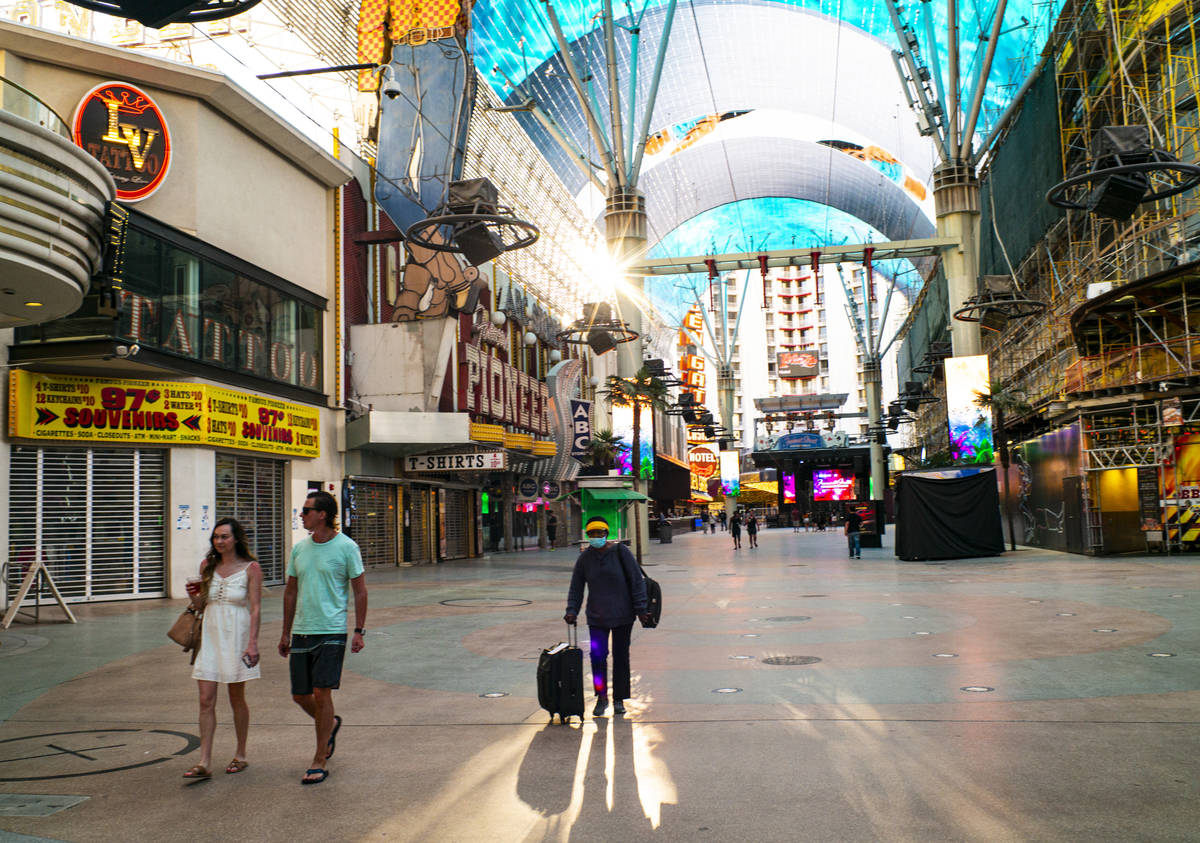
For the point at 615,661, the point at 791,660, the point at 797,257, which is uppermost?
the point at 797,257

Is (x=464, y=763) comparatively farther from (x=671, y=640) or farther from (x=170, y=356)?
(x=170, y=356)

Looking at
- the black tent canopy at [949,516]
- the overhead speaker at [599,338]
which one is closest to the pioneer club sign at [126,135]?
the overhead speaker at [599,338]

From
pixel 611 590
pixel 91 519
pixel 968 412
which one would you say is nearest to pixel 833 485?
pixel 968 412

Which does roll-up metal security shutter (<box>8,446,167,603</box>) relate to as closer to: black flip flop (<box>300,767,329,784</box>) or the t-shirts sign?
the t-shirts sign

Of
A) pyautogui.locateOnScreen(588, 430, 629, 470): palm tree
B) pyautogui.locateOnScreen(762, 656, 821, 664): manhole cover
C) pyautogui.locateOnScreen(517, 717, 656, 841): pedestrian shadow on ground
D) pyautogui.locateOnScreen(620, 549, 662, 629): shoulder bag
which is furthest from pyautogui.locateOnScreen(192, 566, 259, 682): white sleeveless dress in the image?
pyautogui.locateOnScreen(588, 430, 629, 470): palm tree

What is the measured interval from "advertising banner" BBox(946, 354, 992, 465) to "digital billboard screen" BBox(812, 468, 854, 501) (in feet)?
195

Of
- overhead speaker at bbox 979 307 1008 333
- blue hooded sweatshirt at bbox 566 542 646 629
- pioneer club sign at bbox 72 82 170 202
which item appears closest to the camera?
blue hooded sweatshirt at bbox 566 542 646 629

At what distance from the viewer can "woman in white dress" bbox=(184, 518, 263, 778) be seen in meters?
6.32

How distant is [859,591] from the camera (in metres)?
19.1

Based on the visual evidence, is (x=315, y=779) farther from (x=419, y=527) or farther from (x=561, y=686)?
(x=419, y=527)

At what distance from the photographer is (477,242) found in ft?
69.1

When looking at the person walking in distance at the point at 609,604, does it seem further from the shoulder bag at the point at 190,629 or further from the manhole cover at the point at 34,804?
the manhole cover at the point at 34,804

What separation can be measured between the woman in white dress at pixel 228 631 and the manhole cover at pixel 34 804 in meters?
0.79

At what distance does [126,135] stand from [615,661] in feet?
55.6
